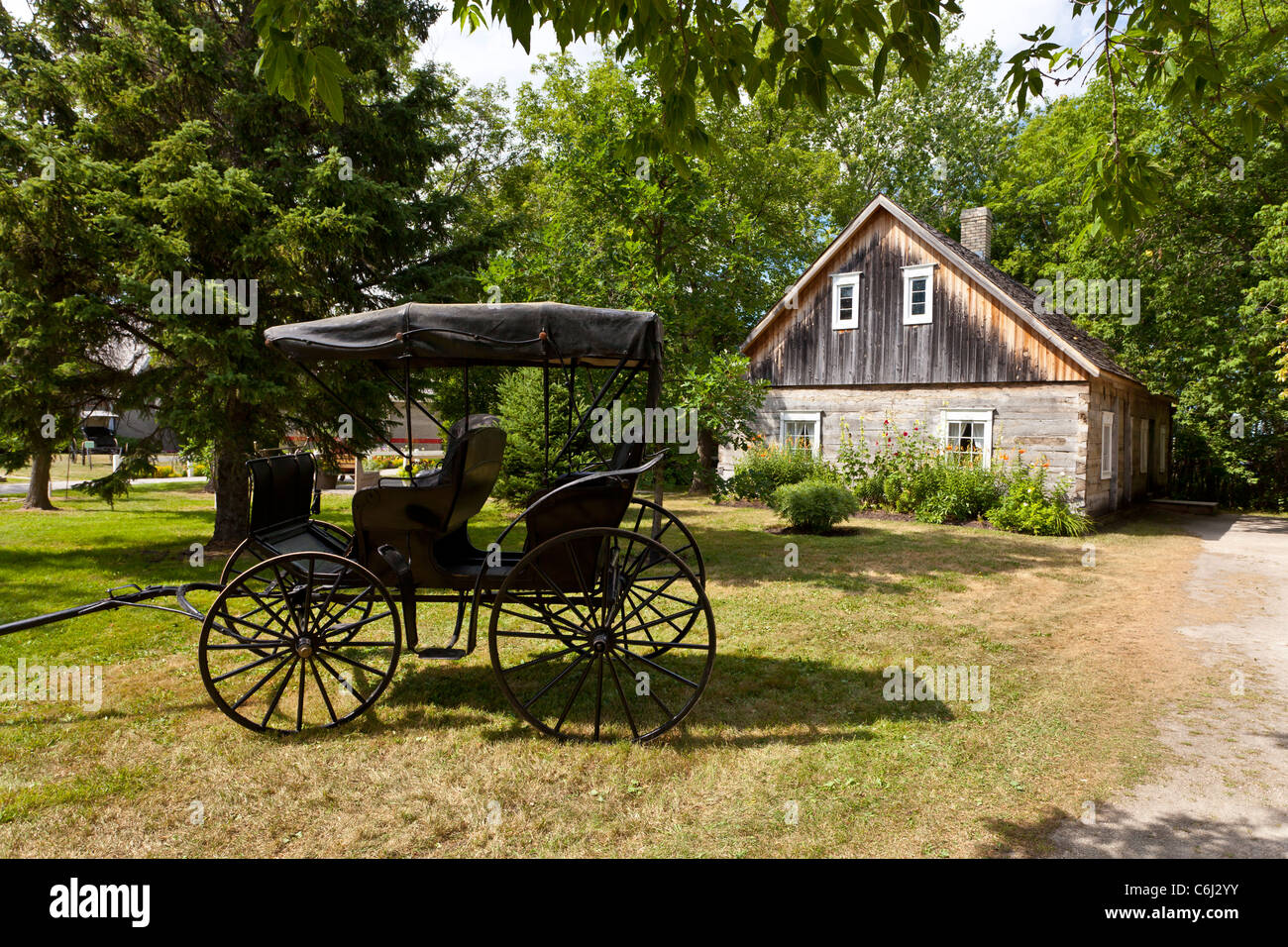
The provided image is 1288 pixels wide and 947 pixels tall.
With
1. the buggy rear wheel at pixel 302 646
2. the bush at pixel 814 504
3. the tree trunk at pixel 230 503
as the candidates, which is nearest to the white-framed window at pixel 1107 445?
the bush at pixel 814 504

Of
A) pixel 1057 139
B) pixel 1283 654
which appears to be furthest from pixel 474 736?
pixel 1057 139

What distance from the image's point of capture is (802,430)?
20531 mm

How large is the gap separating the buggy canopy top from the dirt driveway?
385cm

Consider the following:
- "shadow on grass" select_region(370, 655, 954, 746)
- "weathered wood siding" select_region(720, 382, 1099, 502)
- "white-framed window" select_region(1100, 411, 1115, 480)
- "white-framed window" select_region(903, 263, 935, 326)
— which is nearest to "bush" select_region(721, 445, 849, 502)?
"weathered wood siding" select_region(720, 382, 1099, 502)

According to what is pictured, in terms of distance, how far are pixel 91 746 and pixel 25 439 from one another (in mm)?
8084

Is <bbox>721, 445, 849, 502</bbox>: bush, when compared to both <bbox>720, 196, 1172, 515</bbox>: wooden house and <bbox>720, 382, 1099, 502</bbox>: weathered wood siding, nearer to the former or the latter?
<bbox>720, 382, 1099, 502</bbox>: weathered wood siding

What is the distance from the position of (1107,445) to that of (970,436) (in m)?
3.44

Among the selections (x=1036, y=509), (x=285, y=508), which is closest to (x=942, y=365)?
(x=1036, y=509)

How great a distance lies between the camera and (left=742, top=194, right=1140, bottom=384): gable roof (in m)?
15.9

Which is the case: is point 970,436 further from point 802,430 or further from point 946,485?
point 802,430

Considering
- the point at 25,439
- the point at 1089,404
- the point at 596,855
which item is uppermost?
the point at 1089,404

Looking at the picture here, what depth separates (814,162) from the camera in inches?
1119

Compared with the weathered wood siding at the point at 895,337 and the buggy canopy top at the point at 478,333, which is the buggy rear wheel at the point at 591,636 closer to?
the buggy canopy top at the point at 478,333

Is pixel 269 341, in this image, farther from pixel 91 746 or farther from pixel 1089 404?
pixel 1089 404
